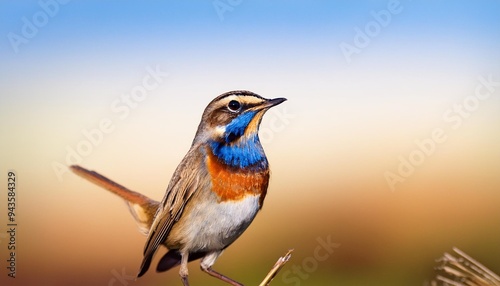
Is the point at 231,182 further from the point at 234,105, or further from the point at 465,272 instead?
the point at 465,272

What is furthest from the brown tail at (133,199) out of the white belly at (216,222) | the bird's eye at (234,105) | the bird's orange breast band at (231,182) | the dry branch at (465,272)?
the dry branch at (465,272)

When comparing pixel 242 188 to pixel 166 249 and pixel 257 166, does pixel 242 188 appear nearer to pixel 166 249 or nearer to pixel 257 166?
pixel 257 166

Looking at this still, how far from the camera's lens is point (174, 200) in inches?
155

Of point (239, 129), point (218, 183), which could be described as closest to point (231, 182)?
point (218, 183)

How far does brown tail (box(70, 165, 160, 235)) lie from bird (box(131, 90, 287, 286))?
0.34 metres

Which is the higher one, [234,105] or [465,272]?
[234,105]

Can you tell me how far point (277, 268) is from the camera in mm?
3031

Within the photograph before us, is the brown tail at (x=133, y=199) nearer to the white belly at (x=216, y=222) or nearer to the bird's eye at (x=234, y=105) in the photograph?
the white belly at (x=216, y=222)

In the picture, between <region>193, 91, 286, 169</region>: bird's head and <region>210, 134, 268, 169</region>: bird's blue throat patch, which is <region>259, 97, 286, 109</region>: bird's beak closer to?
<region>193, 91, 286, 169</region>: bird's head

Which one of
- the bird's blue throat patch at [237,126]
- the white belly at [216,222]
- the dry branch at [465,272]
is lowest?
the dry branch at [465,272]

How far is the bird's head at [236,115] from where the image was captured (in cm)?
378

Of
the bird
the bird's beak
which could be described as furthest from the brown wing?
the bird's beak

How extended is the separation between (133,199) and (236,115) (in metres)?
1.07

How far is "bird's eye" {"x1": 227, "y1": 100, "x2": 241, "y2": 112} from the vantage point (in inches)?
150
